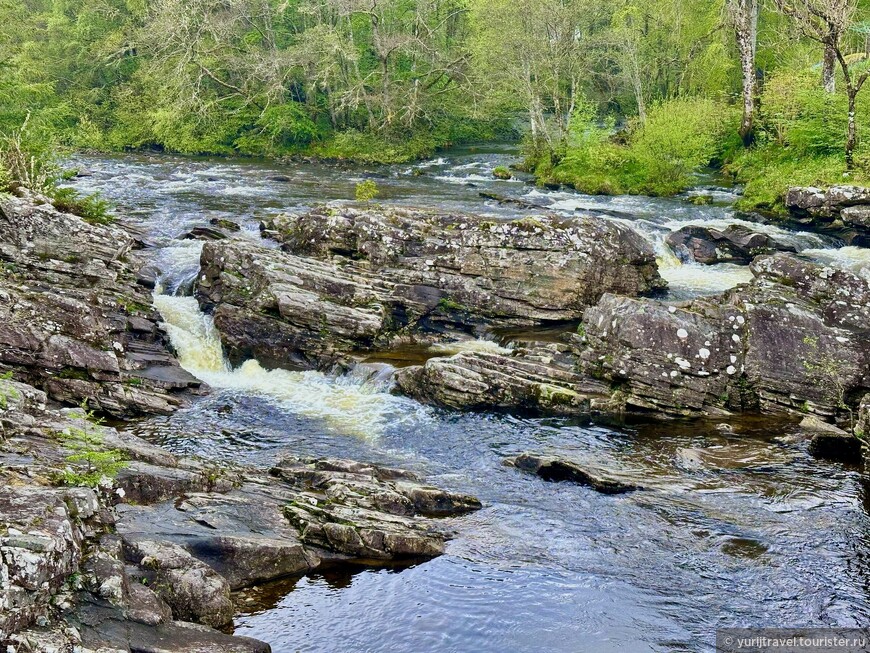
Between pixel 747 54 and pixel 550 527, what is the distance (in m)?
37.9

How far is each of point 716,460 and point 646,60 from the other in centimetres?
4302

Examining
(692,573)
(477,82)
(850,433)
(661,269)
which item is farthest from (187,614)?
(477,82)

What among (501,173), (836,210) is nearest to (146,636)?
(836,210)

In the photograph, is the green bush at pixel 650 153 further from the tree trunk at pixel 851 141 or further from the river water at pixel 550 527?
the river water at pixel 550 527

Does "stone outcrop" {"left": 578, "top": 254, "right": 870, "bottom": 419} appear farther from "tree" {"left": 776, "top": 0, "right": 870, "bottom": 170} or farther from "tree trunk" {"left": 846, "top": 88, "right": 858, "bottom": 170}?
"tree" {"left": 776, "top": 0, "right": 870, "bottom": 170}

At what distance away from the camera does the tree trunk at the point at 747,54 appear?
4191 cm

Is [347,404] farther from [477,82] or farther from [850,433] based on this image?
[477,82]

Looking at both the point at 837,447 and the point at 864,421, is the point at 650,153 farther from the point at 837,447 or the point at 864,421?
the point at 864,421

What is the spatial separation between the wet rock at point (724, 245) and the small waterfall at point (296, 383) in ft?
44.5

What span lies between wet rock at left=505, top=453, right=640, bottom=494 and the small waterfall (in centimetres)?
339

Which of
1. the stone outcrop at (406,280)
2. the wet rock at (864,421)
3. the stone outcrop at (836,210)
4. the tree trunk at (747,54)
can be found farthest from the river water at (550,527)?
the tree trunk at (747,54)

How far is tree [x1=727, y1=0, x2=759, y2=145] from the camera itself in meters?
41.9

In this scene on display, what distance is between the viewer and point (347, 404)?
18.5 metres

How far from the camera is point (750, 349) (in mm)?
17531
